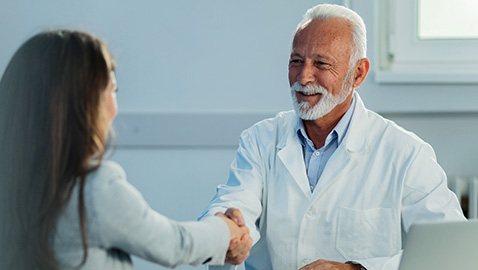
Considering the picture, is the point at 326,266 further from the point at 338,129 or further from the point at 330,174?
the point at 338,129

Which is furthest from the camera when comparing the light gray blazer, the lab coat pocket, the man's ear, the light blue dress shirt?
the man's ear

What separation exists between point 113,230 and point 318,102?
0.95 metres

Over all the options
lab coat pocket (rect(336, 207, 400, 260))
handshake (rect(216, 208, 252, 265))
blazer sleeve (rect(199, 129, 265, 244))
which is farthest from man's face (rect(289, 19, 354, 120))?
handshake (rect(216, 208, 252, 265))

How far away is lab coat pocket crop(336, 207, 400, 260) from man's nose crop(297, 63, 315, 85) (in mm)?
392

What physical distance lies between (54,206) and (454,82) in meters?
1.98

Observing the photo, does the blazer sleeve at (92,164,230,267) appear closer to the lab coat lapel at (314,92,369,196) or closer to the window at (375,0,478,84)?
the lab coat lapel at (314,92,369,196)

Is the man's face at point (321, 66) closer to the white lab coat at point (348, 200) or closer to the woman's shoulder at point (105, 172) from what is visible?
the white lab coat at point (348, 200)

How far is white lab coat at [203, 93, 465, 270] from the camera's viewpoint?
1721 millimetres

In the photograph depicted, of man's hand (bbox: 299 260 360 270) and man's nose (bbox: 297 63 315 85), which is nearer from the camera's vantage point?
man's hand (bbox: 299 260 360 270)

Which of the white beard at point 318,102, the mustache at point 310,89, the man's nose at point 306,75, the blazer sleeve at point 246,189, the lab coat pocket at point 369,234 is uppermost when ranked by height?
the man's nose at point 306,75

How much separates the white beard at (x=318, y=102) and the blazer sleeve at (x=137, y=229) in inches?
30.0

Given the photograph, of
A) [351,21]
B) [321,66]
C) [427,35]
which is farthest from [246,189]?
[427,35]

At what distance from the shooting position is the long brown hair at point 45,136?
1.06 metres

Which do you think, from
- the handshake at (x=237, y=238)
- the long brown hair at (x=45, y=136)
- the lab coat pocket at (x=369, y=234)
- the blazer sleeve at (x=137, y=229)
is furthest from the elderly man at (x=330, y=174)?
the long brown hair at (x=45, y=136)
